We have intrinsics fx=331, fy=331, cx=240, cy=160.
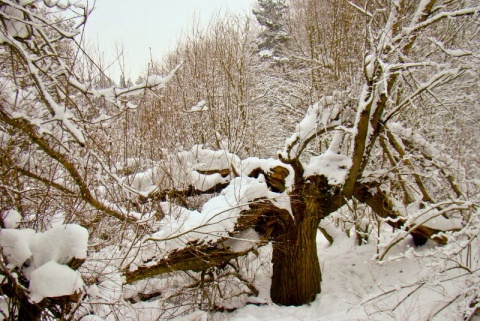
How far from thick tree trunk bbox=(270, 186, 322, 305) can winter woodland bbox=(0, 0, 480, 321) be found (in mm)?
26

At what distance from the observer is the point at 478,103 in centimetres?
713

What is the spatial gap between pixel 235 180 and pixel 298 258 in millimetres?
1870

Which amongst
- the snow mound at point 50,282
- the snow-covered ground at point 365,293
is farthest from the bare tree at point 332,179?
the snow mound at point 50,282

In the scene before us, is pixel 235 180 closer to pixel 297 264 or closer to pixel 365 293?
pixel 297 264

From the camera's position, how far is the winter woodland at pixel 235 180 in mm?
2434

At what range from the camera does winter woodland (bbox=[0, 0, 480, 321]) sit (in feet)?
7.98

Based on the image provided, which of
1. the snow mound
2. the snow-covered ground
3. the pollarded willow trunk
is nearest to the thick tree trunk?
the pollarded willow trunk

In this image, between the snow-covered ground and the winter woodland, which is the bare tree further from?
the snow-covered ground

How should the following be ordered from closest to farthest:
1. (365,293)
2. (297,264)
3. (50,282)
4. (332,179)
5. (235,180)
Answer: (50,282)
(235,180)
(332,179)
(297,264)
(365,293)

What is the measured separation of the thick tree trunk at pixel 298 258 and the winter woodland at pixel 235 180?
0.03 metres

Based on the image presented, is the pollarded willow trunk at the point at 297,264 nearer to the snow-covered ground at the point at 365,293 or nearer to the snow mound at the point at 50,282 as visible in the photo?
the snow-covered ground at the point at 365,293

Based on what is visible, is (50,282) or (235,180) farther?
(235,180)

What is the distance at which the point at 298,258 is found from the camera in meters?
5.71

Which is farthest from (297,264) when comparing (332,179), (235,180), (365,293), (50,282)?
(50,282)
